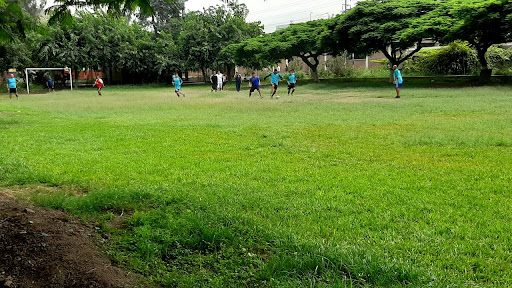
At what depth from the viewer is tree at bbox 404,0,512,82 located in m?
21.5

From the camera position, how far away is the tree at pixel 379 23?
25.9m

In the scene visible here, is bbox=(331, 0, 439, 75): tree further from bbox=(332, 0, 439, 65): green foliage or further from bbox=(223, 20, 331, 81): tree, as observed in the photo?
bbox=(223, 20, 331, 81): tree

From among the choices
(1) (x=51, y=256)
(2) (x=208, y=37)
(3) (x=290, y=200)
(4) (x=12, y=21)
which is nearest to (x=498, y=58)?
(2) (x=208, y=37)

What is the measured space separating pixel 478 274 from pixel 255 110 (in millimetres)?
12587

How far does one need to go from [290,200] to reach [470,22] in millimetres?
21708

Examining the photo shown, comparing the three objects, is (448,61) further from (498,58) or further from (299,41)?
(299,41)

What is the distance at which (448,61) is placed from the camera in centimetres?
3438

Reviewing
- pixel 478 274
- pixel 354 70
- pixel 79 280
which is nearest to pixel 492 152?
pixel 478 274

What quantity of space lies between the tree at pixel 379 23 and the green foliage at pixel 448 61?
303 inches

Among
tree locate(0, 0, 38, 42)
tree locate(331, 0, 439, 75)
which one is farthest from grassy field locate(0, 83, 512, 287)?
tree locate(331, 0, 439, 75)

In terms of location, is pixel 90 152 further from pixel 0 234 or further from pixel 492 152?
pixel 492 152

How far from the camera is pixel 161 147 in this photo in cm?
796

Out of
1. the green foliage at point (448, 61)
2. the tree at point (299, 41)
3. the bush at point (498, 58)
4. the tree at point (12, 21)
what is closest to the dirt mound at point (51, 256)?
the tree at point (12, 21)

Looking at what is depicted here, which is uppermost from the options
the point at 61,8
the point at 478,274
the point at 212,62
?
the point at 212,62
